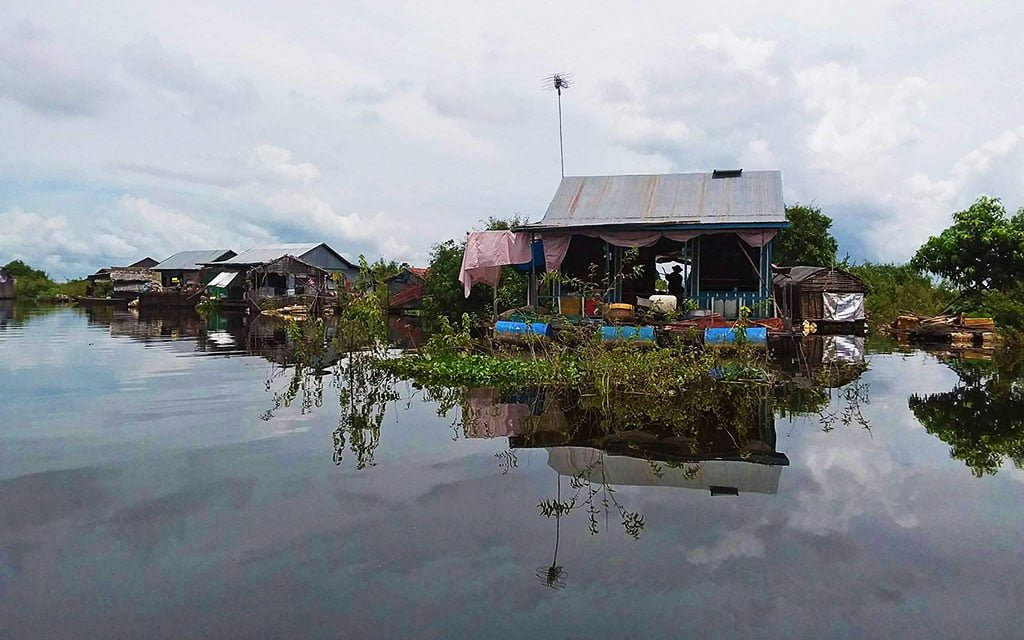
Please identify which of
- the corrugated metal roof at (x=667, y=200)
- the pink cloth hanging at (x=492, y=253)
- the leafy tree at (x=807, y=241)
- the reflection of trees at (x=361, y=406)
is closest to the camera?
the reflection of trees at (x=361, y=406)

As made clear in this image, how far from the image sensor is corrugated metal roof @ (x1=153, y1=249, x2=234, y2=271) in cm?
5103

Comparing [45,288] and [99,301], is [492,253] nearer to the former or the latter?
[99,301]

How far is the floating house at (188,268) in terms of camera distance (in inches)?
1994

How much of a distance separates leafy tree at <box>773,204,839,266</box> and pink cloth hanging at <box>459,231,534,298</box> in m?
19.5

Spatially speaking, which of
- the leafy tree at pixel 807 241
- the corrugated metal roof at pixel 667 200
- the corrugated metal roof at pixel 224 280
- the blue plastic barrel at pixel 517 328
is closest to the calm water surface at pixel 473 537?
the blue plastic barrel at pixel 517 328

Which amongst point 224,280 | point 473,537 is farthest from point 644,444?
point 224,280

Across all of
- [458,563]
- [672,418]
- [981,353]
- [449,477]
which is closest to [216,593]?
[458,563]

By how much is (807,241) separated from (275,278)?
3059 centimetres

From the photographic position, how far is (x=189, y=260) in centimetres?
5209

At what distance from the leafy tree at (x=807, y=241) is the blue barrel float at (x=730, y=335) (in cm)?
2044

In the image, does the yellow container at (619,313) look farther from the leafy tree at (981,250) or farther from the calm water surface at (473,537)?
the leafy tree at (981,250)

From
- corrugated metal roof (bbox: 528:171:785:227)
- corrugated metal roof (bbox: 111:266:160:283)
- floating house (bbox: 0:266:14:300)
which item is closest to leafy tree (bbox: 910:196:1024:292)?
corrugated metal roof (bbox: 528:171:785:227)

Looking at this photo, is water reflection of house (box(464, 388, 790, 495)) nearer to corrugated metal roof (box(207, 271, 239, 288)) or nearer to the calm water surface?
the calm water surface

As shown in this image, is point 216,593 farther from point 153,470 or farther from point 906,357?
point 906,357
